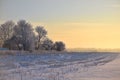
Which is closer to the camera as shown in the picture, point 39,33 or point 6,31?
point 39,33

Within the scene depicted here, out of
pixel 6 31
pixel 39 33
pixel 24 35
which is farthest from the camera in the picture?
pixel 6 31

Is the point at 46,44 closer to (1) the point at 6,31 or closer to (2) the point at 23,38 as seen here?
(2) the point at 23,38

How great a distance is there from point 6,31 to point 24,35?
0.85 ft

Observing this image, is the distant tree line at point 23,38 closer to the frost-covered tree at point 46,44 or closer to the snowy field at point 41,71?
the frost-covered tree at point 46,44

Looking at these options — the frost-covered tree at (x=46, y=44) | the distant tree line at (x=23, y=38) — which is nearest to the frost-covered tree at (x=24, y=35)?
the distant tree line at (x=23, y=38)

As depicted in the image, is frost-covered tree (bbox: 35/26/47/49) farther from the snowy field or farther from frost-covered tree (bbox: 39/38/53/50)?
the snowy field

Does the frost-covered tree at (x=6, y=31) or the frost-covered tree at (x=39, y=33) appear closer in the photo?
the frost-covered tree at (x=39, y=33)

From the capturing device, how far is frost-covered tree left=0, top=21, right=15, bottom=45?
445 cm

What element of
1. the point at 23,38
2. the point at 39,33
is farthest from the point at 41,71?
the point at 39,33

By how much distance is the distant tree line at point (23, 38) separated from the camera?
4410 millimetres

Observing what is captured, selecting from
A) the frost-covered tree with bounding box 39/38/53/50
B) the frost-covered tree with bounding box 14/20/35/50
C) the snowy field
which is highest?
the frost-covered tree with bounding box 14/20/35/50

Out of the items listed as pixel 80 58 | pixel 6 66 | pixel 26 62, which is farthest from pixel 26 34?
pixel 80 58

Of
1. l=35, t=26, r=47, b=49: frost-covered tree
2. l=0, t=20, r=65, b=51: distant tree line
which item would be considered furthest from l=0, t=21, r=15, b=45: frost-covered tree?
l=35, t=26, r=47, b=49: frost-covered tree

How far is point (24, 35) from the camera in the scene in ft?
15.1
